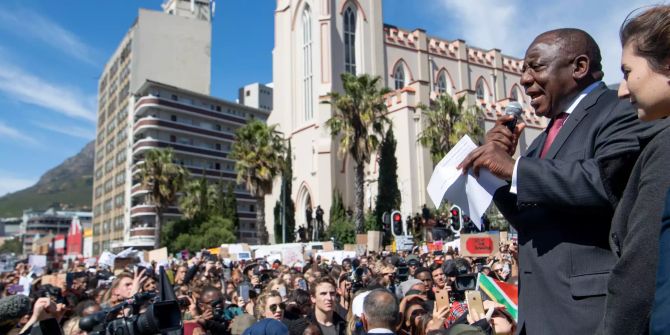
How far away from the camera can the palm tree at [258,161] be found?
1363 inches

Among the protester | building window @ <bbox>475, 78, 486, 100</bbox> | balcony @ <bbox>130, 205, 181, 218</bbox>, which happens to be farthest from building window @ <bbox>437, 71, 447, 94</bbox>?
the protester

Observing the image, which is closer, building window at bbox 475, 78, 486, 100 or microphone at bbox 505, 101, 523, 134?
microphone at bbox 505, 101, 523, 134

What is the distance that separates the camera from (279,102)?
42938 mm

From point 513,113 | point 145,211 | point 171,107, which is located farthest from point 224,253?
point 171,107

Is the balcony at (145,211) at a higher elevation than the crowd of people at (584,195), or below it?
higher

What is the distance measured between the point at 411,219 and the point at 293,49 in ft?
53.9

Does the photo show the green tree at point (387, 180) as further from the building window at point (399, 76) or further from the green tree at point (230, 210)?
the green tree at point (230, 210)

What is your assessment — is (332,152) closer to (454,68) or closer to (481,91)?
(454,68)

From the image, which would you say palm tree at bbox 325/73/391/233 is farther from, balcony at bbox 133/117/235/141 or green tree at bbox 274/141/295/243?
balcony at bbox 133/117/235/141

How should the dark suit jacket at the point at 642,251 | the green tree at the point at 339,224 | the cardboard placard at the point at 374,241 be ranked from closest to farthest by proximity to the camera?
the dark suit jacket at the point at 642,251 → the cardboard placard at the point at 374,241 → the green tree at the point at 339,224

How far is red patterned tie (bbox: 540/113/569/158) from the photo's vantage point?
90.7 inches

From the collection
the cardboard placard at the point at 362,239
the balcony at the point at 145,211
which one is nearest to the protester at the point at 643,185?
the cardboard placard at the point at 362,239

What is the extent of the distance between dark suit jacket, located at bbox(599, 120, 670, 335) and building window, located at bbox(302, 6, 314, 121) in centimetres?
3891

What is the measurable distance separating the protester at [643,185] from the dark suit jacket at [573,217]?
0.24m
